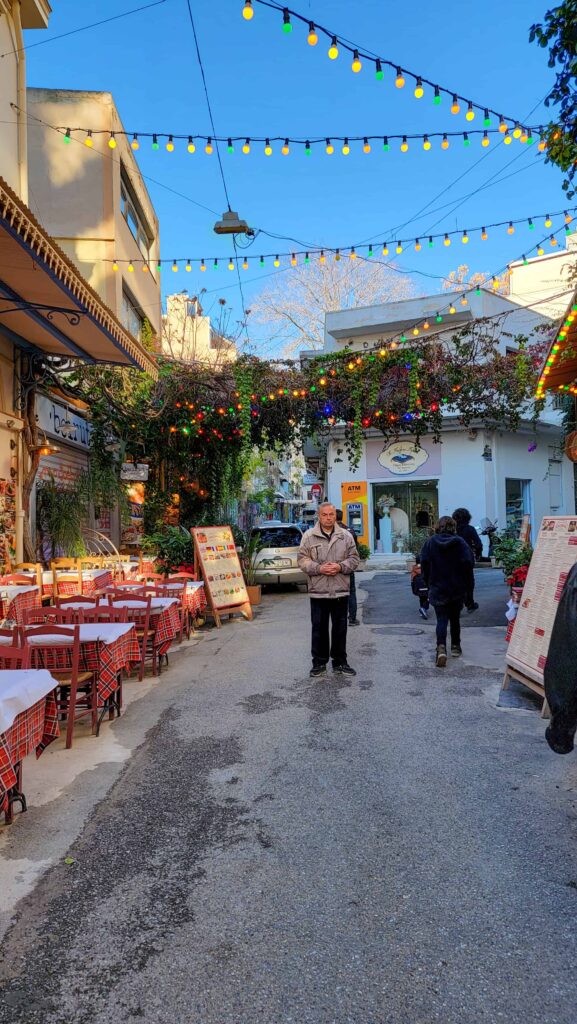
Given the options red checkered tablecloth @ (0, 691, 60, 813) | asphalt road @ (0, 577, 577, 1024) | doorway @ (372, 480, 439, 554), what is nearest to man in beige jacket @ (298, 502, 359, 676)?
asphalt road @ (0, 577, 577, 1024)

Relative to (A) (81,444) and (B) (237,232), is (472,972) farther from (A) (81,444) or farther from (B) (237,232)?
(A) (81,444)

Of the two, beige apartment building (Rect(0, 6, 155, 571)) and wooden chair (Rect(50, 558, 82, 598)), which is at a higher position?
beige apartment building (Rect(0, 6, 155, 571))

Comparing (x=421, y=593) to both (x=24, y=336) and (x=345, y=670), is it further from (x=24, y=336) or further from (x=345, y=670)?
(x=24, y=336)

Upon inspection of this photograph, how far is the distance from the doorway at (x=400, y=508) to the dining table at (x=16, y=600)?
17.7 meters

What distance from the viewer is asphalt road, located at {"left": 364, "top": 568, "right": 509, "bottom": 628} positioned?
1132 centimetres

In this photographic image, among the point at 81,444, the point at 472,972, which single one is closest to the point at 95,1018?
the point at 472,972

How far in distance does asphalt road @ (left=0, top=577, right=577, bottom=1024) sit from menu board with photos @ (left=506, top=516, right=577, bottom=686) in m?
0.53

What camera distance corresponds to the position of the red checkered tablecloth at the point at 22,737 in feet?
11.3

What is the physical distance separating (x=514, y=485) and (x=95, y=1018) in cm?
2437

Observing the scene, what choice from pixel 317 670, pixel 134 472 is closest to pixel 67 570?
pixel 317 670

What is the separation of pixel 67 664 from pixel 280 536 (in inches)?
470

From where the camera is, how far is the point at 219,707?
6.20m

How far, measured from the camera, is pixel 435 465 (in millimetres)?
24062

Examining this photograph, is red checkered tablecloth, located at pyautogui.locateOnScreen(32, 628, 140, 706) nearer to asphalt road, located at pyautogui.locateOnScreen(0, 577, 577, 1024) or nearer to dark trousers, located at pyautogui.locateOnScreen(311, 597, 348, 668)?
asphalt road, located at pyautogui.locateOnScreen(0, 577, 577, 1024)
